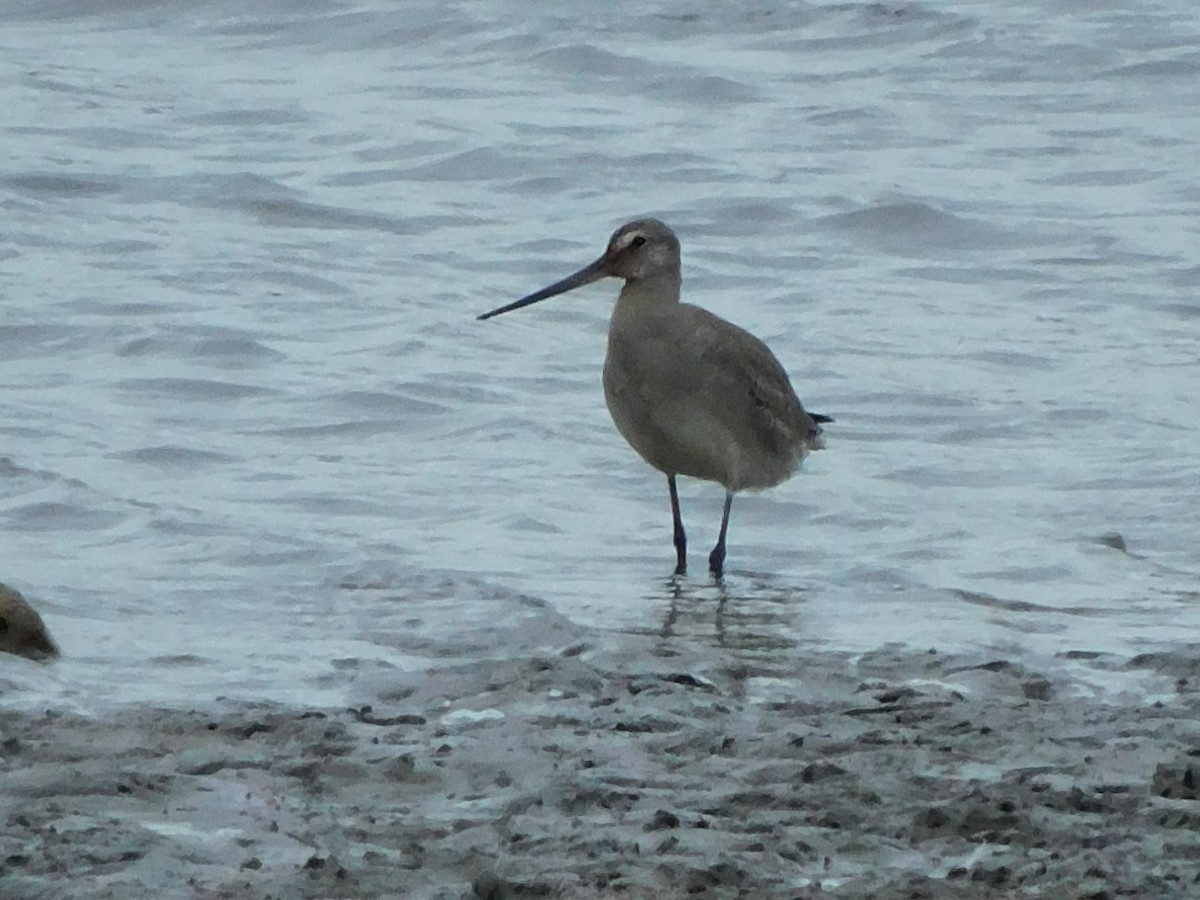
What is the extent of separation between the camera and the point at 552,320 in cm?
1255

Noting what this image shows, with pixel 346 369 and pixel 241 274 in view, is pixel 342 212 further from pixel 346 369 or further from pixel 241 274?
pixel 346 369

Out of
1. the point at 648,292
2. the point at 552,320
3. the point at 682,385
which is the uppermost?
the point at 648,292

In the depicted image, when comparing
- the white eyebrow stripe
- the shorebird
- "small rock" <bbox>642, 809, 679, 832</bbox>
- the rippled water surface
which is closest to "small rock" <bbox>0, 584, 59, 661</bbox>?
the rippled water surface

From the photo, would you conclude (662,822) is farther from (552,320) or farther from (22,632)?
(552,320)

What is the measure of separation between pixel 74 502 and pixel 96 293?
3587mm

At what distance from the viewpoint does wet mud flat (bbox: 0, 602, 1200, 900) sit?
4504mm

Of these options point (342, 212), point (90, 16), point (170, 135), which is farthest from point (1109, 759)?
point (90, 16)

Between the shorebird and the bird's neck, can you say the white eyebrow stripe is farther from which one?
the bird's neck

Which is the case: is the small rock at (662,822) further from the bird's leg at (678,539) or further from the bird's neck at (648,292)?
the bird's neck at (648,292)

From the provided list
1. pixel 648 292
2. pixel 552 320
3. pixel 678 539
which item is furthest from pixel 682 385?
pixel 552 320

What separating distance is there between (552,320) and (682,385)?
13.6 feet

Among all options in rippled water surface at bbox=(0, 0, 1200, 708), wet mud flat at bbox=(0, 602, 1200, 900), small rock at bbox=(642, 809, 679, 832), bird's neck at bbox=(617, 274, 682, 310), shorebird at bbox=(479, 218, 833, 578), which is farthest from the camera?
bird's neck at bbox=(617, 274, 682, 310)

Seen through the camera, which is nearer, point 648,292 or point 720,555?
point 720,555

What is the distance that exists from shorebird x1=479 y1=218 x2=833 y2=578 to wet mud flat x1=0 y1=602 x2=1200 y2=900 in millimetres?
2086
